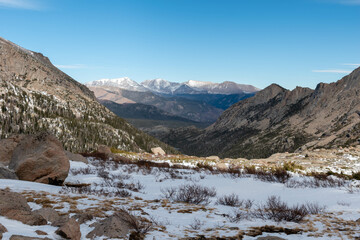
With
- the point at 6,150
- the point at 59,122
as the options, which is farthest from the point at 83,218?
the point at 59,122

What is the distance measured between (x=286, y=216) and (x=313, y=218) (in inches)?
39.1

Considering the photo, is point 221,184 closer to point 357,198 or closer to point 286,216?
point 357,198

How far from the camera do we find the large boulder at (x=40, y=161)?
46.4 ft

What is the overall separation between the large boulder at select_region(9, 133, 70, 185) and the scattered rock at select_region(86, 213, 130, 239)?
32.4ft

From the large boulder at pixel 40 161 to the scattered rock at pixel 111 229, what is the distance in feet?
32.4

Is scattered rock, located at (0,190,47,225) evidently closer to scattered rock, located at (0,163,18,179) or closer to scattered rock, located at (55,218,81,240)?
scattered rock, located at (55,218,81,240)

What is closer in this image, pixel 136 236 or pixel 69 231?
pixel 69 231

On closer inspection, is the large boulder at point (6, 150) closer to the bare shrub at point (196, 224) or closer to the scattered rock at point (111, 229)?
the scattered rock at point (111, 229)

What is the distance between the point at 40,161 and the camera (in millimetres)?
14344

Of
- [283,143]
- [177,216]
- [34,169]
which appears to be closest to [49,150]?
[34,169]

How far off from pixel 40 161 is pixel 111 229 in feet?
34.7

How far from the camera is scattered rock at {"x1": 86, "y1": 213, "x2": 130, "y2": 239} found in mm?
5621

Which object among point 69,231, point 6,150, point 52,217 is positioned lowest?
point 6,150

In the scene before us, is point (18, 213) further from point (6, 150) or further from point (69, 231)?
point (6, 150)
